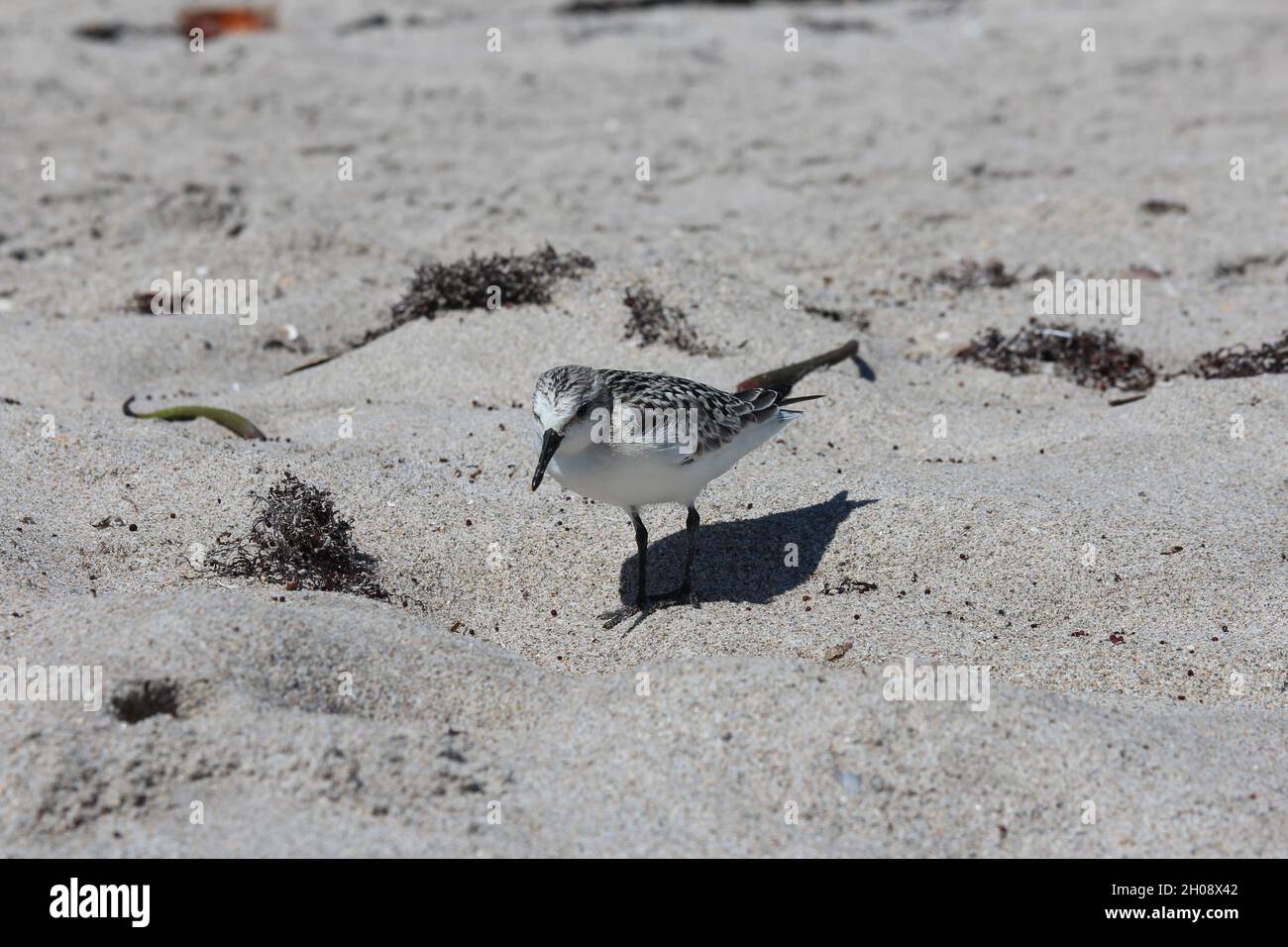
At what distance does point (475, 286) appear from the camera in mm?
7359

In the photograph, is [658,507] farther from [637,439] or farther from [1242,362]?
[1242,362]

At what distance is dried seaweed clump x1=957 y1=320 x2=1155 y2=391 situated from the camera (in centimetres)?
698

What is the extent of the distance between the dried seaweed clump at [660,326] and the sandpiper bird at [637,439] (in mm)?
1872

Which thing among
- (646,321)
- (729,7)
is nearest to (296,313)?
(646,321)

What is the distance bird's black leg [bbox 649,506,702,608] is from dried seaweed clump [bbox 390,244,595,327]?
103 inches

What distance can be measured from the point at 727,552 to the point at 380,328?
3.15m

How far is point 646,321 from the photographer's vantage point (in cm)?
703

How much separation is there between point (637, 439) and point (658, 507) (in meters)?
1.32

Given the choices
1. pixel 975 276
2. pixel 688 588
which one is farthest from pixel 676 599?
pixel 975 276

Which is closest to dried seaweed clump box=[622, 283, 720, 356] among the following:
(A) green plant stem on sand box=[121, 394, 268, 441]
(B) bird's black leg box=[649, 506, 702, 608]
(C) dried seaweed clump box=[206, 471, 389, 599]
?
(B) bird's black leg box=[649, 506, 702, 608]

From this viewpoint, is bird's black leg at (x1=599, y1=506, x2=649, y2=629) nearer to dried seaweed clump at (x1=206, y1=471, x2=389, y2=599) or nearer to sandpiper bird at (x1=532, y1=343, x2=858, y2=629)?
sandpiper bird at (x1=532, y1=343, x2=858, y2=629)

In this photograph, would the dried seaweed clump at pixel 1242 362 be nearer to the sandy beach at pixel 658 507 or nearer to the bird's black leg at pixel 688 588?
the sandy beach at pixel 658 507
